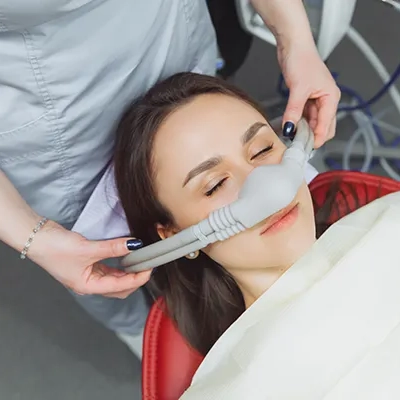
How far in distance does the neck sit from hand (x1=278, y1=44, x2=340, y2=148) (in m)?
0.21

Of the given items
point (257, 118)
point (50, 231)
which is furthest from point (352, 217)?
point (50, 231)

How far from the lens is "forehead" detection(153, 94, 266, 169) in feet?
3.31

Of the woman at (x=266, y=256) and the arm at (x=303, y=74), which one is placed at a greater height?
the arm at (x=303, y=74)

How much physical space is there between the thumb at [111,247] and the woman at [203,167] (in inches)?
3.5

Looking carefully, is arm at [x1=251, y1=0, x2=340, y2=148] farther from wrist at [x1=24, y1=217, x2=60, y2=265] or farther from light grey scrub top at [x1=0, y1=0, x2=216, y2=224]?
wrist at [x1=24, y1=217, x2=60, y2=265]

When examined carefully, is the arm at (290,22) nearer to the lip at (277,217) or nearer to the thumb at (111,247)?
the lip at (277,217)

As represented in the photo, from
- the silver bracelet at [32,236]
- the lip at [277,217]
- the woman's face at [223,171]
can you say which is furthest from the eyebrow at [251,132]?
the silver bracelet at [32,236]

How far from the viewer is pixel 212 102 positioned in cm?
106

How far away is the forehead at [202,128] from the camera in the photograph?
1.01 m

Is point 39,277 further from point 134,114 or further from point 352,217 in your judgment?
point 352,217

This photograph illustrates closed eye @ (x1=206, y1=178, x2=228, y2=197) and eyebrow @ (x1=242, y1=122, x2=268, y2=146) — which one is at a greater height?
eyebrow @ (x1=242, y1=122, x2=268, y2=146)

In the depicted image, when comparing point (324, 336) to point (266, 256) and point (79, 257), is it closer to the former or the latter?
point (266, 256)

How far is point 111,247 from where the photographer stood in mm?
1014

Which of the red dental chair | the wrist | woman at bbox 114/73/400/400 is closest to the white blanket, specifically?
woman at bbox 114/73/400/400
